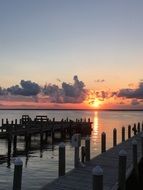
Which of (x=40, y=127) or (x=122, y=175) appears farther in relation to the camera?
(x=40, y=127)

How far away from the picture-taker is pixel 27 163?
29078 mm

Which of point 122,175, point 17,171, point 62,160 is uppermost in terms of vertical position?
point 17,171

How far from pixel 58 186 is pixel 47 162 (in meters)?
16.4

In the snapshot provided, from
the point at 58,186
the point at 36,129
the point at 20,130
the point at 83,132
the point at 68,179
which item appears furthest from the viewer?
the point at 83,132

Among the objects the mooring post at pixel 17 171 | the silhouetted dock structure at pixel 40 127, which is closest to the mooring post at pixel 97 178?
the mooring post at pixel 17 171

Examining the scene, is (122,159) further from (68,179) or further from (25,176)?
(25,176)

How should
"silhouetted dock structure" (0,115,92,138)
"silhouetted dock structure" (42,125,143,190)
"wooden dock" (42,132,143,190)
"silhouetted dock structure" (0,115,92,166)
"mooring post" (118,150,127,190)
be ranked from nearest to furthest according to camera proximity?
"silhouetted dock structure" (42,125,143,190), "wooden dock" (42,132,143,190), "mooring post" (118,150,127,190), "silhouetted dock structure" (0,115,92,166), "silhouetted dock structure" (0,115,92,138)

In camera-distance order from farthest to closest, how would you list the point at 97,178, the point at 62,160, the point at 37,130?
the point at 37,130, the point at 62,160, the point at 97,178

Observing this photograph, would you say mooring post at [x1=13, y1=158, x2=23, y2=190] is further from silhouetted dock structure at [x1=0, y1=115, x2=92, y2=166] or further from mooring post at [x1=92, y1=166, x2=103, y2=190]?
silhouetted dock structure at [x1=0, y1=115, x2=92, y2=166]

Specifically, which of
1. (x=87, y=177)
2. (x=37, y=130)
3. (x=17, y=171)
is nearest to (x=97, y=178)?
(x=17, y=171)

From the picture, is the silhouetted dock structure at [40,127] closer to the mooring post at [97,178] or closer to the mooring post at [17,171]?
the mooring post at [17,171]

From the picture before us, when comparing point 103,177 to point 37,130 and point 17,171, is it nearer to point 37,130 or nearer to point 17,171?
point 17,171

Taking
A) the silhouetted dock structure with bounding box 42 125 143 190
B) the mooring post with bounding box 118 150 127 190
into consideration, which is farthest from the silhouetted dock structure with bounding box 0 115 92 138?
the mooring post with bounding box 118 150 127 190

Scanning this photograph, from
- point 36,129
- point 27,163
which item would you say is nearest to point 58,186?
point 27,163
